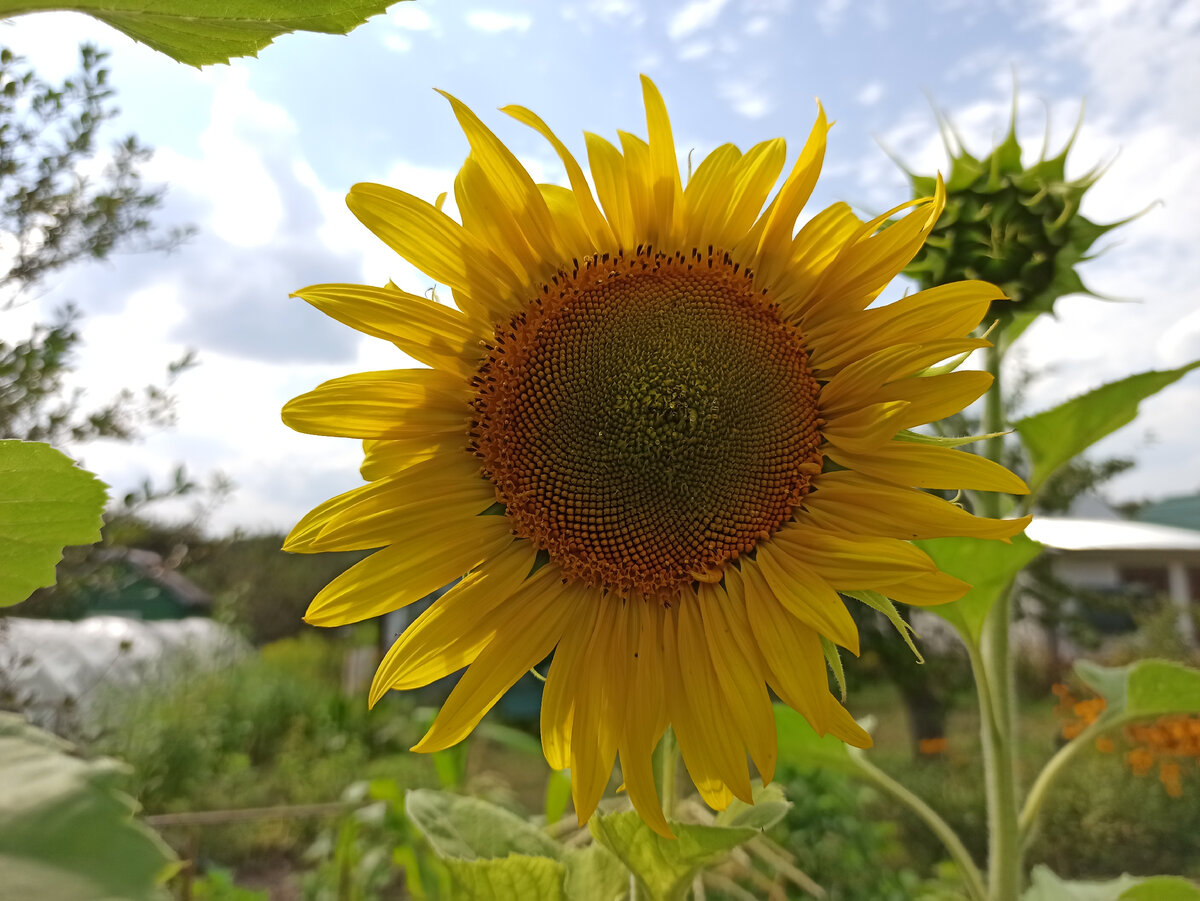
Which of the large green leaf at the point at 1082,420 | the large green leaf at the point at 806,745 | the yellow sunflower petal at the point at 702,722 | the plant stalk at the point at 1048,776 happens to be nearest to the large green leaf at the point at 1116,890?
the plant stalk at the point at 1048,776

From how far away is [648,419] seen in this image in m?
0.82

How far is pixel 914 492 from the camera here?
0.75m

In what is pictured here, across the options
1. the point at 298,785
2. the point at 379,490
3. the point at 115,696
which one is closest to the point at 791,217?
the point at 379,490

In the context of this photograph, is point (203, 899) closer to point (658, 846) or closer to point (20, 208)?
point (20, 208)

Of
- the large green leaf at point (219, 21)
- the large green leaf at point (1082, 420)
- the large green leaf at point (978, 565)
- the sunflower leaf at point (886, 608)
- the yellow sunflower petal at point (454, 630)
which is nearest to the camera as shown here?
the large green leaf at point (219, 21)

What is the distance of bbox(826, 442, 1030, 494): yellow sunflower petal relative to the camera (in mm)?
715

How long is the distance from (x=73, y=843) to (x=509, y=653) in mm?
555

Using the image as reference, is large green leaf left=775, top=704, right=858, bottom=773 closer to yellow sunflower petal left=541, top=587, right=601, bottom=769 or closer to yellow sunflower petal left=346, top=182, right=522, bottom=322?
yellow sunflower petal left=541, top=587, right=601, bottom=769

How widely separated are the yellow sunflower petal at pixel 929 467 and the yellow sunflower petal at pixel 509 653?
1.08ft

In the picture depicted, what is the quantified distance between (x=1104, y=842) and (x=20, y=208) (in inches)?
293

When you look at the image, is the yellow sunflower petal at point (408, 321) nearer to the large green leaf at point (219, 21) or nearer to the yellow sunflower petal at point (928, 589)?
the large green leaf at point (219, 21)

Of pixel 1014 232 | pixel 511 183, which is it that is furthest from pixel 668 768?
pixel 1014 232

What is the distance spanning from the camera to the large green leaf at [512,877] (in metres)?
0.76

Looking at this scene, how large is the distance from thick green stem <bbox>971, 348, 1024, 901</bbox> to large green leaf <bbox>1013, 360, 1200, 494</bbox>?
0.05 metres
